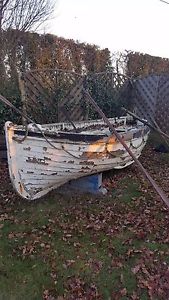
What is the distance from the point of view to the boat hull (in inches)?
227

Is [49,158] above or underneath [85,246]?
above

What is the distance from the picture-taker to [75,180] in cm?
685

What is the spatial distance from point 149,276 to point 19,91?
5516 millimetres

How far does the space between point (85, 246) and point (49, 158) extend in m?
1.47

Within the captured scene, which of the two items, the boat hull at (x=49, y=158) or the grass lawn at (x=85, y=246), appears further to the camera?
the boat hull at (x=49, y=158)

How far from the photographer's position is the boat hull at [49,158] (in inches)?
227

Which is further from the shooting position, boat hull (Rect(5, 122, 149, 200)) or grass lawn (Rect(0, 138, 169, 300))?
boat hull (Rect(5, 122, 149, 200))

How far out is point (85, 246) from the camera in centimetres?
515

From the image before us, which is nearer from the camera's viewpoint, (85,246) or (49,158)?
(85,246)

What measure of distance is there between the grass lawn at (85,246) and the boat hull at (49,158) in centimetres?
40

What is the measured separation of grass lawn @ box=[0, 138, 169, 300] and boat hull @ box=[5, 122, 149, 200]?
402mm

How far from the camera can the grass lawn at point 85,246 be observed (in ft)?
14.3

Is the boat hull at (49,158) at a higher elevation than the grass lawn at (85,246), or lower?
higher

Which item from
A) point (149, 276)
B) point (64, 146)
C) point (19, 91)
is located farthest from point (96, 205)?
point (19, 91)
